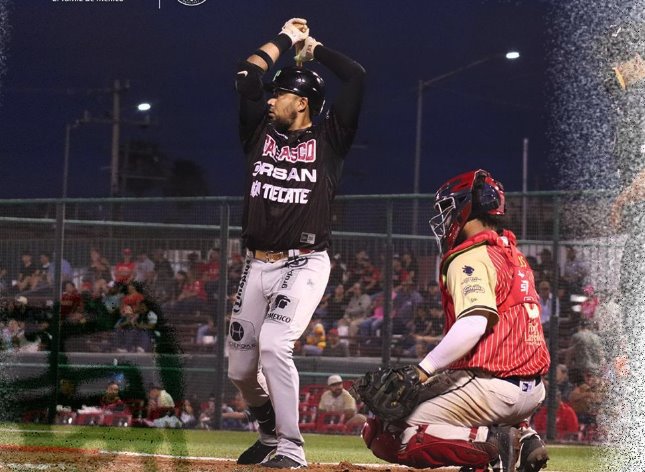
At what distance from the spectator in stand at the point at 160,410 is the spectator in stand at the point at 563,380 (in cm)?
379

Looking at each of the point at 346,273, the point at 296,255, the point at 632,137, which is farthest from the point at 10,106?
the point at 632,137

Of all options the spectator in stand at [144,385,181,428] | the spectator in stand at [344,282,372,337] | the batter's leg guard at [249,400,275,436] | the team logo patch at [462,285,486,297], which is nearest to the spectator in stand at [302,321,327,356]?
the spectator in stand at [344,282,372,337]

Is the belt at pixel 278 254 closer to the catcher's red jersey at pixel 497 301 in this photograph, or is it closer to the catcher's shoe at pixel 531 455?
the catcher's red jersey at pixel 497 301

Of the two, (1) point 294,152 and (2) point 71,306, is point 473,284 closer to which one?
(1) point 294,152

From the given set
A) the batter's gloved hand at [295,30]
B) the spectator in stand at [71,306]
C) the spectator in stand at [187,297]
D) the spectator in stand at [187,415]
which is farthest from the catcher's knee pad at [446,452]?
the spectator in stand at [71,306]

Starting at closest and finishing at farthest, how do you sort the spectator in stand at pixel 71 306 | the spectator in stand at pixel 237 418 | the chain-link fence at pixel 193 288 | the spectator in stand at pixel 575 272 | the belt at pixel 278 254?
the belt at pixel 278 254 → the spectator in stand at pixel 575 272 → the chain-link fence at pixel 193 288 → the spectator in stand at pixel 237 418 → the spectator in stand at pixel 71 306

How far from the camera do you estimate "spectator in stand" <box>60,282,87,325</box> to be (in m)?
11.8

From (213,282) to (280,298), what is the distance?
5.66 m

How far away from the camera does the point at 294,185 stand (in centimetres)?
625

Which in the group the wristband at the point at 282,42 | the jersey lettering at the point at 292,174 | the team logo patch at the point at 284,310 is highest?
the wristband at the point at 282,42

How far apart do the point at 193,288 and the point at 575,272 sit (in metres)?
3.93

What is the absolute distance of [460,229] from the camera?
4918mm

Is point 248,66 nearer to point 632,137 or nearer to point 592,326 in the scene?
point 632,137

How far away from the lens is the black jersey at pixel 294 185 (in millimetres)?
6219
